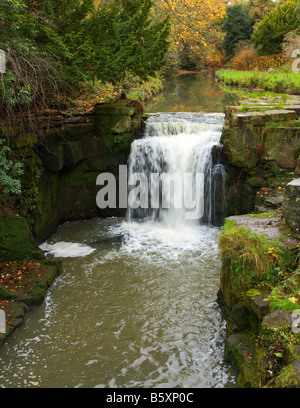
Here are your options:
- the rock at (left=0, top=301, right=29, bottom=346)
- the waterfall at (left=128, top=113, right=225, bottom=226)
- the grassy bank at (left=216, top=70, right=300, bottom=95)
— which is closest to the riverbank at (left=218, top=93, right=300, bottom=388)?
the waterfall at (left=128, top=113, right=225, bottom=226)

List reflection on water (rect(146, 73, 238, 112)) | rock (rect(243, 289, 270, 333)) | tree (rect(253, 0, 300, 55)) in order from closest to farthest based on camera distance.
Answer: rock (rect(243, 289, 270, 333)) → reflection on water (rect(146, 73, 238, 112)) → tree (rect(253, 0, 300, 55))

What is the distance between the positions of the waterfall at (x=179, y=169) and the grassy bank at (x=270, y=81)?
7.90 metres

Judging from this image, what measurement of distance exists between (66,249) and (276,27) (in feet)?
79.8

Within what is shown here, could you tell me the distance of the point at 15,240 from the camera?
6629mm

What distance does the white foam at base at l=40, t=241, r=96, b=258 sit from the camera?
7688 mm

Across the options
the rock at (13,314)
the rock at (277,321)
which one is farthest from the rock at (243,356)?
the rock at (13,314)

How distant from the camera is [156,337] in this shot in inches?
205

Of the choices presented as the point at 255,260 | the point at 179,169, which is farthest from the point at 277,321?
the point at 179,169

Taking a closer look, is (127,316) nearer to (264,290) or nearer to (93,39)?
(264,290)

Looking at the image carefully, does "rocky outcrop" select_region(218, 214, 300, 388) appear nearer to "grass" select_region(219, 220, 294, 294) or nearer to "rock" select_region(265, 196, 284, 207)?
"grass" select_region(219, 220, 294, 294)

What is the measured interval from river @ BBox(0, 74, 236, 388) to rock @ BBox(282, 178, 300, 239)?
4.71 feet

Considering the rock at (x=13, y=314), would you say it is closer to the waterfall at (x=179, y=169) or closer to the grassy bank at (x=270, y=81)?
the waterfall at (x=179, y=169)
